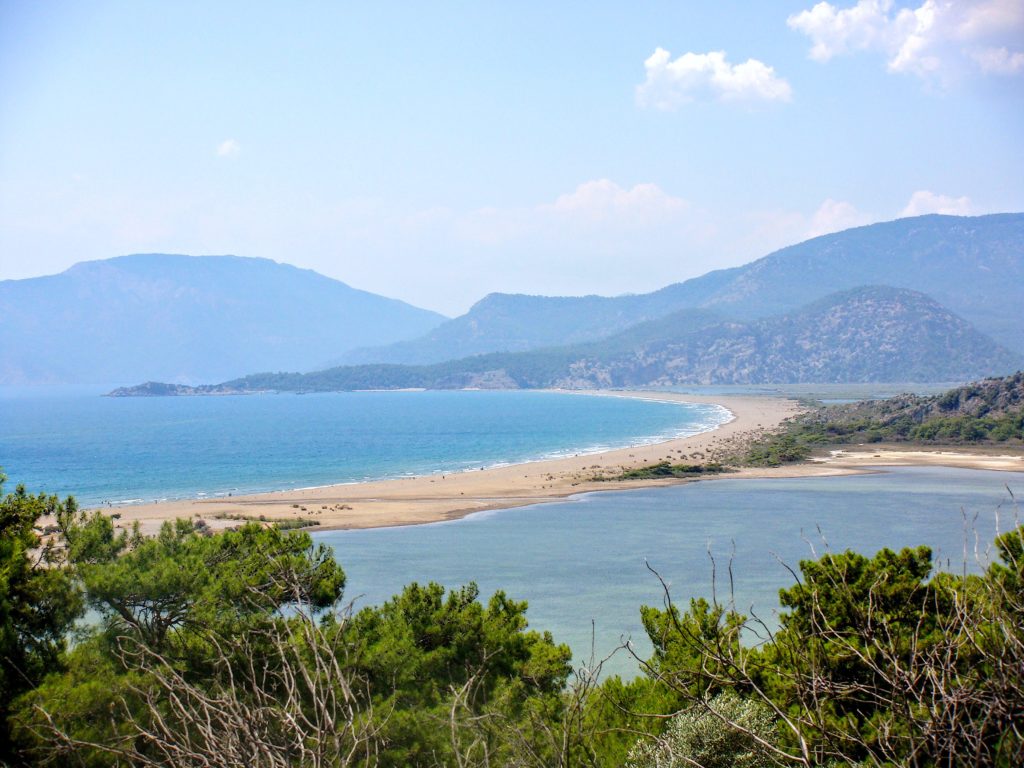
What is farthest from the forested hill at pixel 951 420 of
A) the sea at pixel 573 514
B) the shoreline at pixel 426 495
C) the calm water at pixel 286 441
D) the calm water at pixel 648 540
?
the calm water at pixel 648 540

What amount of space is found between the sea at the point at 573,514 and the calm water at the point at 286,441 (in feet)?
0.97

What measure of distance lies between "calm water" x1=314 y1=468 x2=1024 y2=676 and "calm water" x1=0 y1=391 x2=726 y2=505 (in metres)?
13.8

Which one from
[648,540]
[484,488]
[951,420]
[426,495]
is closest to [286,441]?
[484,488]

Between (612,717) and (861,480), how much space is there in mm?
41312

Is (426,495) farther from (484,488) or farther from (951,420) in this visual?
(951,420)

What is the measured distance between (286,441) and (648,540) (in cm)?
5347

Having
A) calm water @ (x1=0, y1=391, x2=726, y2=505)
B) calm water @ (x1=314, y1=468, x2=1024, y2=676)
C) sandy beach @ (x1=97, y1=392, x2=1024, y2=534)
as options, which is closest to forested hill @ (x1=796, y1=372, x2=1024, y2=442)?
sandy beach @ (x1=97, y1=392, x2=1024, y2=534)

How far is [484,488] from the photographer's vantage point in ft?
154

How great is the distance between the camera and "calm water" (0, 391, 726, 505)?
173 feet

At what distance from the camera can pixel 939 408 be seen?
2899 inches

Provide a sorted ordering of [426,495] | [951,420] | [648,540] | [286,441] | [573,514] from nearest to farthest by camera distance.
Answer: [648,540]
[573,514]
[426,495]
[951,420]
[286,441]

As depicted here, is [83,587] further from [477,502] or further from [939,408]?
[939,408]

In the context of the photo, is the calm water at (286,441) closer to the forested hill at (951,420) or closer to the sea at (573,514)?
the sea at (573,514)

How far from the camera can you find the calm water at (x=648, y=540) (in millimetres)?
23078
